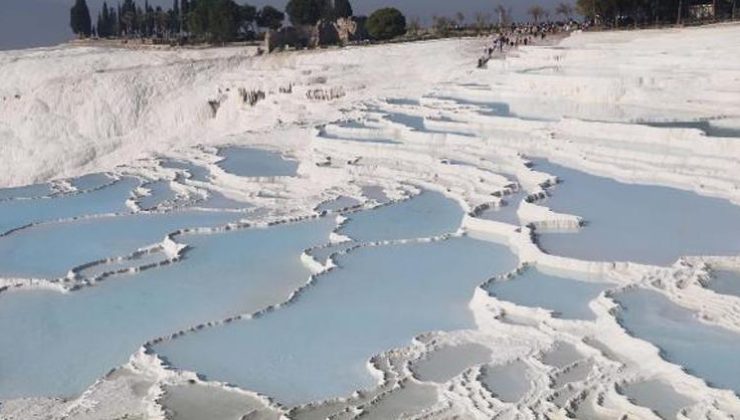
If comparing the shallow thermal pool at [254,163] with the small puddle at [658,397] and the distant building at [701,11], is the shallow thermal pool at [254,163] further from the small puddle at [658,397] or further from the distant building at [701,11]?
the distant building at [701,11]

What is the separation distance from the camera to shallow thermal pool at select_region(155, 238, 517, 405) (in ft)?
15.1

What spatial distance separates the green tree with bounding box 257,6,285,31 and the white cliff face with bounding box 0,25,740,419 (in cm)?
738

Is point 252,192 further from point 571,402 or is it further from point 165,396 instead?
point 571,402

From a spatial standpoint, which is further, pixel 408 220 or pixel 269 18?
pixel 269 18

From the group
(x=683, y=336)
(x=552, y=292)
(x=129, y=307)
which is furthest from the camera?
(x=129, y=307)

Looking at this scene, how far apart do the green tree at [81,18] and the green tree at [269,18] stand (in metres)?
13.2

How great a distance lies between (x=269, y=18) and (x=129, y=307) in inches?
992

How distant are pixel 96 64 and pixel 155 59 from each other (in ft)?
4.58

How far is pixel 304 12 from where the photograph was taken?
28.3 metres

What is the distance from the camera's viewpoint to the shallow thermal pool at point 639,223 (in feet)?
19.8

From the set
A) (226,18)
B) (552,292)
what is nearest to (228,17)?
(226,18)

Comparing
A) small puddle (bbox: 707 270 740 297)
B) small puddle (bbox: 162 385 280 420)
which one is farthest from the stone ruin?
small puddle (bbox: 162 385 280 420)

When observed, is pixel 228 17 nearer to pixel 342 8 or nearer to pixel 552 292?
pixel 342 8

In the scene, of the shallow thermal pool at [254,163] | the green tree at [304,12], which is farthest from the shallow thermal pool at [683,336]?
the green tree at [304,12]
